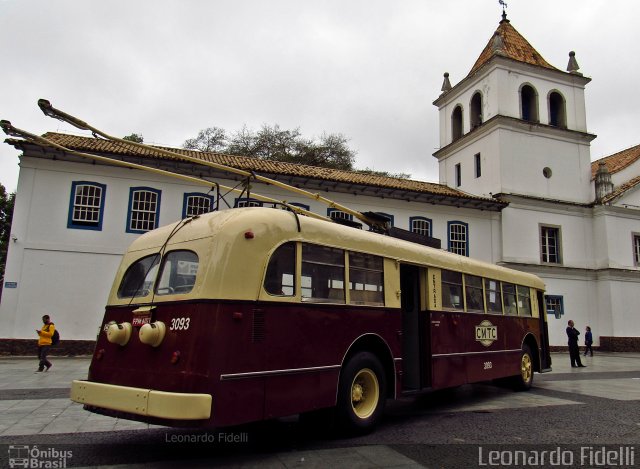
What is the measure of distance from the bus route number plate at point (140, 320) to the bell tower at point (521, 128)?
2281 centimetres

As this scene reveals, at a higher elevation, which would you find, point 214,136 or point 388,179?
point 214,136

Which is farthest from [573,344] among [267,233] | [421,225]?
[267,233]

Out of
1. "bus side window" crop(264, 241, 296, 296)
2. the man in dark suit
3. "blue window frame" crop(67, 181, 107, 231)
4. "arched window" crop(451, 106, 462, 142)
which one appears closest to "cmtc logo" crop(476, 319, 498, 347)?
"bus side window" crop(264, 241, 296, 296)

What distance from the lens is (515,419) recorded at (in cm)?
765

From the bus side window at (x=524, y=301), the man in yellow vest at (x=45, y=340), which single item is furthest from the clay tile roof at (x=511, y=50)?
the man in yellow vest at (x=45, y=340)

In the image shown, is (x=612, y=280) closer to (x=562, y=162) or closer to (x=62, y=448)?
(x=562, y=162)

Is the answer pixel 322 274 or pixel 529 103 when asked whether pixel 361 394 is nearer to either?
pixel 322 274

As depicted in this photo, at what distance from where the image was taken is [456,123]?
1204 inches

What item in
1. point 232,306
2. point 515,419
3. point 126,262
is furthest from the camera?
point 515,419

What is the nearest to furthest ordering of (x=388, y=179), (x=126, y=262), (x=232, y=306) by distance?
(x=232, y=306) < (x=126, y=262) < (x=388, y=179)

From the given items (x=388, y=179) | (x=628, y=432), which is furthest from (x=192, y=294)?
(x=388, y=179)

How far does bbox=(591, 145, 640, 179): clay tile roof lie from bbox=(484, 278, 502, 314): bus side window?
2106cm

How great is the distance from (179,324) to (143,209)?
1500 cm

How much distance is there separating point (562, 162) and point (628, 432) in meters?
23.0
